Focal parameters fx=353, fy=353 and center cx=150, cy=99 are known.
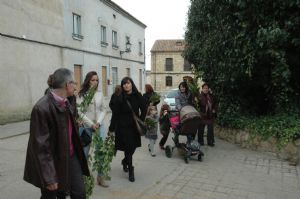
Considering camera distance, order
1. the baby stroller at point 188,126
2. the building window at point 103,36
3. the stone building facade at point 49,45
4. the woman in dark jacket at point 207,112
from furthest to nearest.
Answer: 1. the building window at point 103,36
2. the stone building facade at point 49,45
3. the woman in dark jacket at point 207,112
4. the baby stroller at point 188,126

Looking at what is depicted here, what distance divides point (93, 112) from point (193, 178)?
217cm

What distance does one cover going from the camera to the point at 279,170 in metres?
7.10

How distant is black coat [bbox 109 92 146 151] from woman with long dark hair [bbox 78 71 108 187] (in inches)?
10.0

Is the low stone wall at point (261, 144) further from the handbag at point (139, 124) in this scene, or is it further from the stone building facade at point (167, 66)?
the stone building facade at point (167, 66)

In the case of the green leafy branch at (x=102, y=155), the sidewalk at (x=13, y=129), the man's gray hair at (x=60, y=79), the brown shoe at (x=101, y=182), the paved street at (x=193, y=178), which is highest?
the man's gray hair at (x=60, y=79)

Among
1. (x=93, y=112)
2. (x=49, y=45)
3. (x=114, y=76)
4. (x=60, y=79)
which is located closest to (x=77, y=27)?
(x=49, y=45)

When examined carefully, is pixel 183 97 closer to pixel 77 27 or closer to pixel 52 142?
pixel 52 142

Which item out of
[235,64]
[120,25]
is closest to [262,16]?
[235,64]

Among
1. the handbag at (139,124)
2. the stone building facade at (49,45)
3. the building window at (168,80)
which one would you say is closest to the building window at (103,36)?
the stone building facade at (49,45)

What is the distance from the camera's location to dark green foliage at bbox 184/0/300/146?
795 centimetres

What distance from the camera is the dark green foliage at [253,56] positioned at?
7.95 meters

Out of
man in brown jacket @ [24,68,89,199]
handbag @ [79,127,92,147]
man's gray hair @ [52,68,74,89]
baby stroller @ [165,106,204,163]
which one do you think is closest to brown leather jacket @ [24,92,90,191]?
man in brown jacket @ [24,68,89,199]

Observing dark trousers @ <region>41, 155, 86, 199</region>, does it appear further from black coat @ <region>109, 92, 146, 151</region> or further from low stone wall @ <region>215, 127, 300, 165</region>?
low stone wall @ <region>215, 127, 300, 165</region>

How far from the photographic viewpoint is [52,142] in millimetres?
3307
